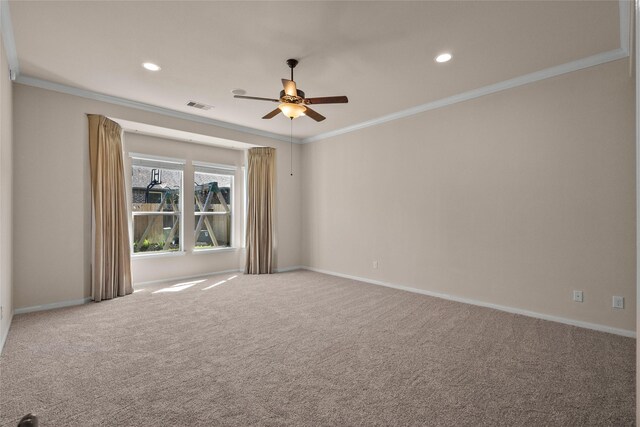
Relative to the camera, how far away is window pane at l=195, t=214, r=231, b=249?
20.1 feet

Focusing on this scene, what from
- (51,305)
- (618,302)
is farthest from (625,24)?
(51,305)

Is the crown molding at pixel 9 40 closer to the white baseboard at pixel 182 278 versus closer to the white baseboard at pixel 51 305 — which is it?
the white baseboard at pixel 51 305

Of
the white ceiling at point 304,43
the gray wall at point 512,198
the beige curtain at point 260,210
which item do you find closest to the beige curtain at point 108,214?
the white ceiling at point 304,43

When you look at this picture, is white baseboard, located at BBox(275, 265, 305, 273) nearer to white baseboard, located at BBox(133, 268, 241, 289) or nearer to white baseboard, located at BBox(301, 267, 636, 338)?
white baseboard, located at BBox(133, 268, 241, 289)

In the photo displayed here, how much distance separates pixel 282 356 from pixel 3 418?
1766 millimetres

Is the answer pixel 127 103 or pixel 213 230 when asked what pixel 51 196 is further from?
pixel 213 230

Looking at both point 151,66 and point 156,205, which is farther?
point 156,205

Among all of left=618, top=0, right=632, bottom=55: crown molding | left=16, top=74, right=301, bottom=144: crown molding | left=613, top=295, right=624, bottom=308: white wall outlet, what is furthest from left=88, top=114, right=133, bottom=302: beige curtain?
left=613, top=295, right=624, bottom=308: white wall outlet

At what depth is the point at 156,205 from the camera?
5.57 meters

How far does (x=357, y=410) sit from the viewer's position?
1946 millimetres

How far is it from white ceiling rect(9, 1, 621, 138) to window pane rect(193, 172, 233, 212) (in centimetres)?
210

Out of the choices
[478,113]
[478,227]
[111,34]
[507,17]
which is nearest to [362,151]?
[478,113]

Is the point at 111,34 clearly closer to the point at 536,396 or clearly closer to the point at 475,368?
the point at 475,368

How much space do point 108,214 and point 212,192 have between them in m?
2.11
